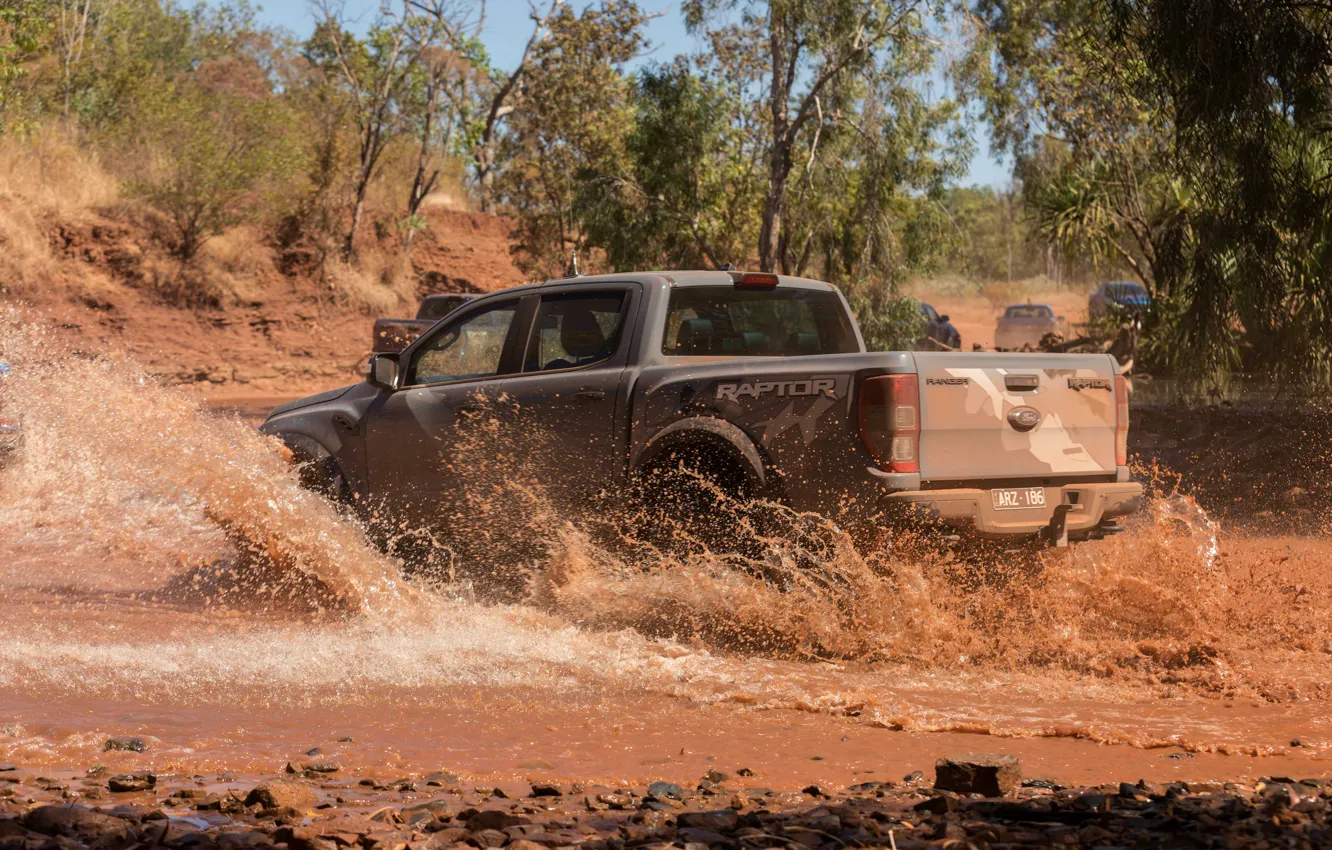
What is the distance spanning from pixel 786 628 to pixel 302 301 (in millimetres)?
25940

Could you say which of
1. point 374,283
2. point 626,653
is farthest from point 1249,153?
point 374,283

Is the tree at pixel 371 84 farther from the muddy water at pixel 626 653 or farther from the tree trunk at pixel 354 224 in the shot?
the muddy water at pixel 626 653

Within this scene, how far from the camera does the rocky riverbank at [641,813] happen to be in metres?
3.66

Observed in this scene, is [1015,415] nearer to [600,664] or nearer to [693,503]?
[693,503]

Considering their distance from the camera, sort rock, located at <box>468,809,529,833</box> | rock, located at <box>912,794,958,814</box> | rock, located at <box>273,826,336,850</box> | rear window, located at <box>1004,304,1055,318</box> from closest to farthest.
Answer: rock, located at <box>273,826,336,850</box>
rock, located at <box>468,809,529,833</box>
rock, located at <box>912,794,958,814</box>
rear window, located at <box>1004,304,1055,318</box>

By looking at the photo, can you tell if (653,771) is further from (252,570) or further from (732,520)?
(252,570)

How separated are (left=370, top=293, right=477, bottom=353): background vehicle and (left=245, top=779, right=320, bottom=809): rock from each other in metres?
11.5

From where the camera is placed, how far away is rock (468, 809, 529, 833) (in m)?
3.80

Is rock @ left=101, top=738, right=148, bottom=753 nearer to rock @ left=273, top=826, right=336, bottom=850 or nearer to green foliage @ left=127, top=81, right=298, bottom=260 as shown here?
rock @ left=273, top=826, right=336, bottom=850

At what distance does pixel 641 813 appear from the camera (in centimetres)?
403

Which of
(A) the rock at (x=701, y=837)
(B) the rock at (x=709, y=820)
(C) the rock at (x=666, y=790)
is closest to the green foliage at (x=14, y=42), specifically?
(C) the rock at (x=666, y=790)

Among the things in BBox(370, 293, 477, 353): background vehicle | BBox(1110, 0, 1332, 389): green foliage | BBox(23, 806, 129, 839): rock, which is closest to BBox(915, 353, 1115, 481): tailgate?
BBox(23, 806, 129, 839): rock

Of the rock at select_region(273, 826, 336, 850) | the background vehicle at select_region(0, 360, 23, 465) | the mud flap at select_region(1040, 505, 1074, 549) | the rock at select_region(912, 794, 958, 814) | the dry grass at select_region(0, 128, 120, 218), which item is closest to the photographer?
the rock at select_region(273, 826, 336, 850)

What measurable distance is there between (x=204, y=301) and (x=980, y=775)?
27.7 m
